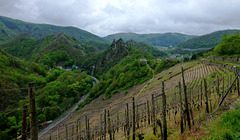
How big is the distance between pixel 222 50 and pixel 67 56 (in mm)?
153950

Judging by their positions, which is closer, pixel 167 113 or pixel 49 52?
pixel 167 113

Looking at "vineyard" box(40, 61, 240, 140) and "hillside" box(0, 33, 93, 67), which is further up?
"hillside" box(0, 33, 93, 67)

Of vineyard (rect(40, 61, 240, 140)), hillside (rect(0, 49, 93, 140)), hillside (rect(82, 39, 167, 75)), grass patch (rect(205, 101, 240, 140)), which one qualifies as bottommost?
hillside (rect(0, 49, 93, 140))

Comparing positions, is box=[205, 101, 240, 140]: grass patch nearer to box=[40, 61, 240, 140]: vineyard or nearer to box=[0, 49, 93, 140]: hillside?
box=[40, 61, 240, 140]: vineyard

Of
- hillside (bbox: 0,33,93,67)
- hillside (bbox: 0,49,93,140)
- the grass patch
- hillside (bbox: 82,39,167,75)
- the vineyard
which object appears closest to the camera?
the grass patch

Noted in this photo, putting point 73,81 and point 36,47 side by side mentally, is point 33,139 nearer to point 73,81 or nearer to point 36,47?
point 73,81

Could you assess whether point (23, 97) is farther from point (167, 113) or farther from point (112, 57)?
point (112, 57)

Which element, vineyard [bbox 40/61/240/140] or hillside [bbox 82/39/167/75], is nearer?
vineyard [bbox 40/61/240/140]

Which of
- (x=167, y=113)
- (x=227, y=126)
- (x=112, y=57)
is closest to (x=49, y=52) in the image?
(x=112, y=57)

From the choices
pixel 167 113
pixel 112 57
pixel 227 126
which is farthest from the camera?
pixel 112 57

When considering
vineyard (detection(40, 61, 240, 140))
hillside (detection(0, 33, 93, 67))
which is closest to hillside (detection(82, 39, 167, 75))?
hillside (detection(0, 33, 93, 67))

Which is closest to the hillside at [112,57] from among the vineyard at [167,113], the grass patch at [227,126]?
the vineyard at [167,113]

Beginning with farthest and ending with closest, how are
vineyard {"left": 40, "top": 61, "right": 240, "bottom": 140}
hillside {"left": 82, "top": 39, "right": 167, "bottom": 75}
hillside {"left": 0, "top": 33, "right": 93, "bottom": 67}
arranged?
hillside {"left": 0, "top": 33, "right": 93, "bottom": 67}, hillside {"left": 82, "top": 39, "right": 167, "bottom": 75}, vineyard {"left": 40, "top": 61, "right": 240, "bottom": 140}

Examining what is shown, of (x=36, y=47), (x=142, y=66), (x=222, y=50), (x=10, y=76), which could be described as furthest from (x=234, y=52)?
(x=36, y=47)
